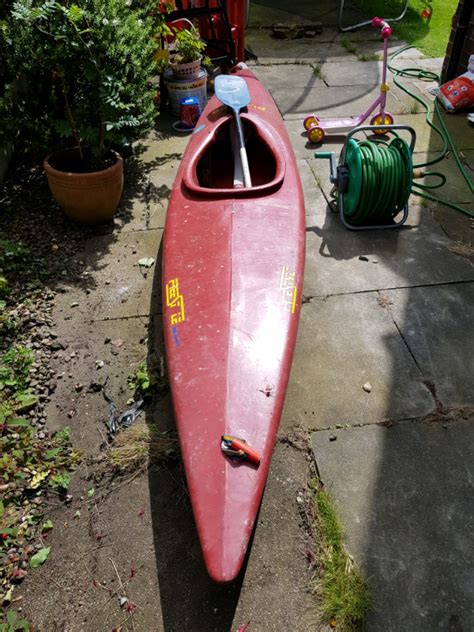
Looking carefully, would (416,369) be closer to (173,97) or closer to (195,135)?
(195,135)

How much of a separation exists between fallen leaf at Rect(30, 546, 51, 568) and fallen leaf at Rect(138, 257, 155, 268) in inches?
96.1

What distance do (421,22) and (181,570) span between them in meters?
11.9

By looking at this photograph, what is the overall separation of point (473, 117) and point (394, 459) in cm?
556

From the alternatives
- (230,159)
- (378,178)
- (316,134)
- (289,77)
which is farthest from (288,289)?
(289,77)

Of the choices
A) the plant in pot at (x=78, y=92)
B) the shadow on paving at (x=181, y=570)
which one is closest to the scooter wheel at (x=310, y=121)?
the plant in pot at (x=78, y=92)

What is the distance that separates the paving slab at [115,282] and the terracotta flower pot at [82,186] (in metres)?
0.25

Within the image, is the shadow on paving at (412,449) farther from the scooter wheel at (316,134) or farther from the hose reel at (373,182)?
the scooter wheel at (316,134)

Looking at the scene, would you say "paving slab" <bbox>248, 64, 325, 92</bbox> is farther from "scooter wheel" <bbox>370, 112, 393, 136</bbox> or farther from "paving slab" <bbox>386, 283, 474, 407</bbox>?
"paving slab" <bbox>386, 283, 474, 407</bbox>

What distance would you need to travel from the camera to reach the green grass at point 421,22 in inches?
366

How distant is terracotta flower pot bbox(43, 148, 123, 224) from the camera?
429 cm

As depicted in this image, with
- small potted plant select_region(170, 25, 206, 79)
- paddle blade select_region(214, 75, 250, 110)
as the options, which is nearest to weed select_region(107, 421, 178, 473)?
paddle blade select_region(214, 75, 250, 110)

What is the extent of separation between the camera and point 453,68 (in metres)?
7.42

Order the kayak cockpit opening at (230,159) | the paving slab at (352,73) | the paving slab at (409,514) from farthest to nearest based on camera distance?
the paving slab at (352,73), the kayak cockpit opening at (230,159), the paving slab at (409,514)

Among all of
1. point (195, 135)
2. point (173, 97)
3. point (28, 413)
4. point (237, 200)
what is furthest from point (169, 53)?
point (28, 413)
